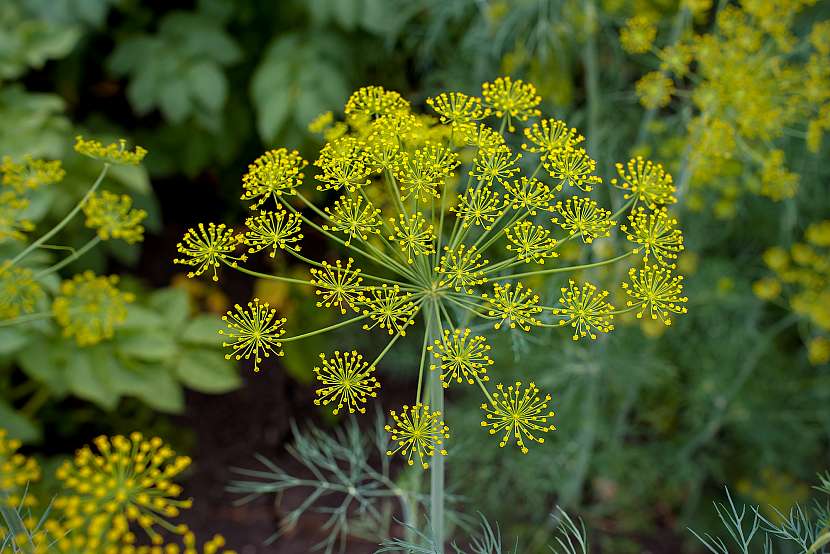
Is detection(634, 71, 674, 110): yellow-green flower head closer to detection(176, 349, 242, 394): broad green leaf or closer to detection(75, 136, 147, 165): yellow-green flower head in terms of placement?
detection(75, 136, 147, 165): yellow-green flower head

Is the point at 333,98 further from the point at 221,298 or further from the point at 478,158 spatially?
the point at 478,158

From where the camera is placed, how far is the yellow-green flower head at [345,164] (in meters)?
1.41

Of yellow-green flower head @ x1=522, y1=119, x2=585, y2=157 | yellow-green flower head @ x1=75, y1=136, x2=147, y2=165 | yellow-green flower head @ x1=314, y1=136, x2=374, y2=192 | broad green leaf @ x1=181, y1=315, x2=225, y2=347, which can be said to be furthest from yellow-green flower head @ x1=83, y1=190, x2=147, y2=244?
broad green leaf @ x1=181, y1=315, x2=225, y2=347

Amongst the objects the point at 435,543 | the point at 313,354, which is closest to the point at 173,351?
the point at 313,354

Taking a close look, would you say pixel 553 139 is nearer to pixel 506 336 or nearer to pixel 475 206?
pixel 475 206

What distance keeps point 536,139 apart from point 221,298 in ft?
10.2

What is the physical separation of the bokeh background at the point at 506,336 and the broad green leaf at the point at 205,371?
0.04ft

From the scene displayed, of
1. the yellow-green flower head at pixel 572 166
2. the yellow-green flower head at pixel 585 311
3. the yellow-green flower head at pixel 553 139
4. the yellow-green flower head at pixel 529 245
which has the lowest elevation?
the yellow-green flower head at pixel 585 311

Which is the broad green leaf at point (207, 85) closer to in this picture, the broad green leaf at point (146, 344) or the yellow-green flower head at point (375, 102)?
the broad green leaf at point (146, 344)

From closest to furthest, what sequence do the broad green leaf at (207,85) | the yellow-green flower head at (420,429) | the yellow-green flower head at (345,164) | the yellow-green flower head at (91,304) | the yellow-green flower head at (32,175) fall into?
the yellow-green flower head at (420,429) < the yellow-green flower head at (345,164) < the yellow-green flower head at (32,175) < the yellow-green flower head at (91,304) < the broad green leaf at (207,85)

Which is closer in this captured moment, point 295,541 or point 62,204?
point 62,204

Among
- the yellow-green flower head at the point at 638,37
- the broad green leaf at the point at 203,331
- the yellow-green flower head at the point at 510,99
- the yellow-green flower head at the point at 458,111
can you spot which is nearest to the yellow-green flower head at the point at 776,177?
the yellow-green flower head at the point at 638,37

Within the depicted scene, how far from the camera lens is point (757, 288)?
10.7 ft

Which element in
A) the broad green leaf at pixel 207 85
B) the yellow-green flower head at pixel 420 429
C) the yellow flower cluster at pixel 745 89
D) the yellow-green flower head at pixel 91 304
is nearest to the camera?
the yellow-green flower head at pixel 420 429
